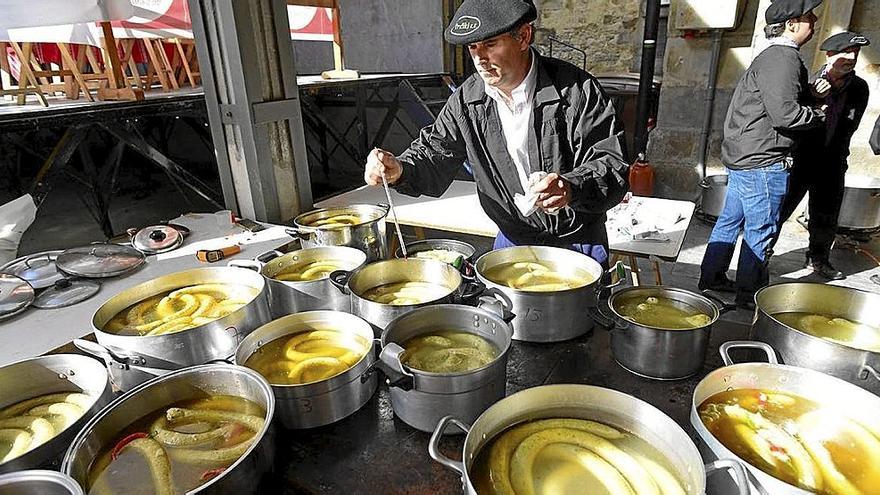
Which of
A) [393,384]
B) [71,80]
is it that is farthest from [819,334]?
[71,80]

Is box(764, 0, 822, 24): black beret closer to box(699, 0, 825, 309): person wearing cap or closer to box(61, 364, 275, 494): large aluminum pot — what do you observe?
box(699, 0, 825, 309): person wearing cap

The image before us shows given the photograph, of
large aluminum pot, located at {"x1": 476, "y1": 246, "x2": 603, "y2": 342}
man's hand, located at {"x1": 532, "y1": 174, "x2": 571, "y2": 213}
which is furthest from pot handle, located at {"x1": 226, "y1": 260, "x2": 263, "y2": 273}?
man's hand, located at {"x1": 532, "y1": 174, "x2": 571, "y2": 213}

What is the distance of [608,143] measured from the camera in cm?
207

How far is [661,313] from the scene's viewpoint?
1607 mm

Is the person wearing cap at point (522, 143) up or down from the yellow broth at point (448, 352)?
up

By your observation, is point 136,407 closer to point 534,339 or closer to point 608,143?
point 534,339

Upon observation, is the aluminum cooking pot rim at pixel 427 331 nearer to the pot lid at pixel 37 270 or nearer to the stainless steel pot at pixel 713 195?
the pot lid at pixel 37 270

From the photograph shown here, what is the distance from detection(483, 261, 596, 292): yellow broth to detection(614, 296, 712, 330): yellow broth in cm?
22

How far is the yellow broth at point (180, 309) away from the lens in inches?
68.1

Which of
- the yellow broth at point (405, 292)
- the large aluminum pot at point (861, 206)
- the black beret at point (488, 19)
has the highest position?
the black beret at point (488, 19)

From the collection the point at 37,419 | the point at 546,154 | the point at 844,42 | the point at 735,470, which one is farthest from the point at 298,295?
the point at 844,42

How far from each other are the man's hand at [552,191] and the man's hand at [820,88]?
3494mm

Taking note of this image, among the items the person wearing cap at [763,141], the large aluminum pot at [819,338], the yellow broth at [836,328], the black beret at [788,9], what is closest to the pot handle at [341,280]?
the large aluminum pot at [819,338]

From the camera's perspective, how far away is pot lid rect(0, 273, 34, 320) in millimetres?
2142
